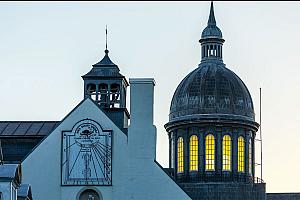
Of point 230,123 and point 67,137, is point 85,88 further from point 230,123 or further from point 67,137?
point 230,123

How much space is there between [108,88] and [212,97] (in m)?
24.2

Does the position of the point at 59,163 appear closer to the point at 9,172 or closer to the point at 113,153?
the point at 113,153

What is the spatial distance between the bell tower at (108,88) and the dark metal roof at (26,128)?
401 cm

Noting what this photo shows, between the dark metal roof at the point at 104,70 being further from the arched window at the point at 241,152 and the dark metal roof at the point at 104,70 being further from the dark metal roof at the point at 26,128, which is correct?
the arched window at the point at 241,152

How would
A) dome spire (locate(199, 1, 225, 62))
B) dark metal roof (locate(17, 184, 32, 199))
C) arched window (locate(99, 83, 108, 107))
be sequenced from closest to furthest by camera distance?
dark metal roof (locate(17, 184, 32, 199)), arched window (locate(99, 83, 108, 107)), dome spire (locate(199, 1, 225, 62))

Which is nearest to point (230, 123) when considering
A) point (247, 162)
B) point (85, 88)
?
point (247, 162)

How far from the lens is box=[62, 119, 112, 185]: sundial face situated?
122375 mm

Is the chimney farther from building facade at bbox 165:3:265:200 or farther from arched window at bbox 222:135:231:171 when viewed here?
arched window at bbox 222:135:231:171

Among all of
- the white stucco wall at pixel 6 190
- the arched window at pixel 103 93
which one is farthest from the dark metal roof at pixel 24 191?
the arched window at pixel 103 93

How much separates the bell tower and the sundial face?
6476mm

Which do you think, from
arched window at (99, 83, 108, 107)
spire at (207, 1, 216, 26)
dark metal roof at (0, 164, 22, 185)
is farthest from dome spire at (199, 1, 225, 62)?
dark metal roof at (0, 164, 22, 185)

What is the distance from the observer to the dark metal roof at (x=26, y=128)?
5061 inches

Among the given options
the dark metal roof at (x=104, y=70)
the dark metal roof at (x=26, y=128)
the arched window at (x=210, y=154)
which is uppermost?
the dark metal roof at (x=104, y=70)

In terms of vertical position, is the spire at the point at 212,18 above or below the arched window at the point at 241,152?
above
